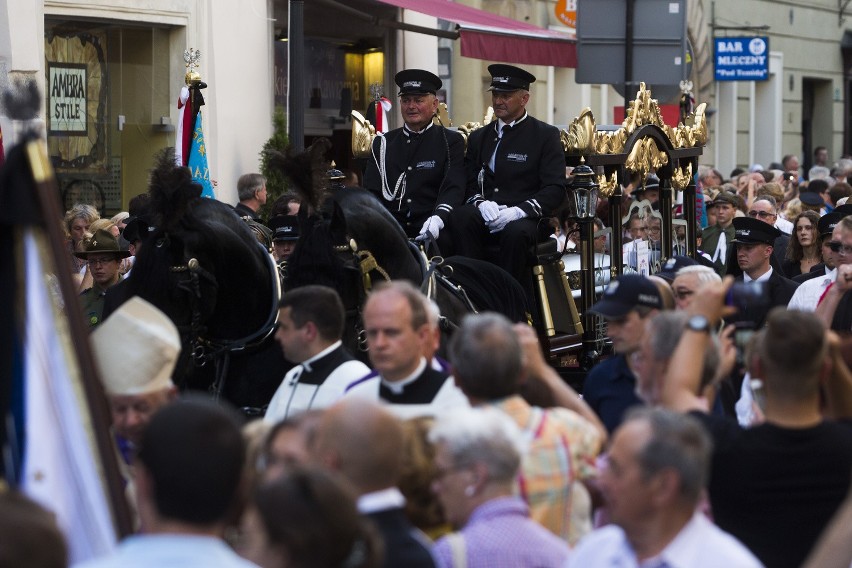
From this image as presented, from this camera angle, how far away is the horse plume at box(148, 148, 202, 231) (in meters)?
7.25

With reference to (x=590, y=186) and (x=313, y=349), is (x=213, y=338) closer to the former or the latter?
(x=313, y=349)

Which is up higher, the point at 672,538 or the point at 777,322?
the point at 777,322

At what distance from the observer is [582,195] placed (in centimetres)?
1070

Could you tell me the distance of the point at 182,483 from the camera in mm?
3318

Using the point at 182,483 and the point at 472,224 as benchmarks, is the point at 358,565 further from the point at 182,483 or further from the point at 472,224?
the point at 472,224

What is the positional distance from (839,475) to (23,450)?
2.16m

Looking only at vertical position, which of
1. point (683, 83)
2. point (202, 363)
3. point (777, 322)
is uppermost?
point (683, 83)

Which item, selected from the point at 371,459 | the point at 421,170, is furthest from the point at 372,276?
the point at 371,459

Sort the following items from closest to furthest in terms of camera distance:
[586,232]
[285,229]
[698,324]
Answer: [698,324] → [285,229] → [586,232]

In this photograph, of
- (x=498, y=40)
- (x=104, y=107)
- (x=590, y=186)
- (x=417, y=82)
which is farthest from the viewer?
(x=498, y=40)

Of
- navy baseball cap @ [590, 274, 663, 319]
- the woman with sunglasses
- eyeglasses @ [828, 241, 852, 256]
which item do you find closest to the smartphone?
Result: navy baseball cap @ [590, 274, 663, 319]

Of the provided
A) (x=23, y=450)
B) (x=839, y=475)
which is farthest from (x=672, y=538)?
(x=23, y=450)

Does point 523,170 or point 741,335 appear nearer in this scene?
point 741,335

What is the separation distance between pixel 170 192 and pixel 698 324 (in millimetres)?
3081
